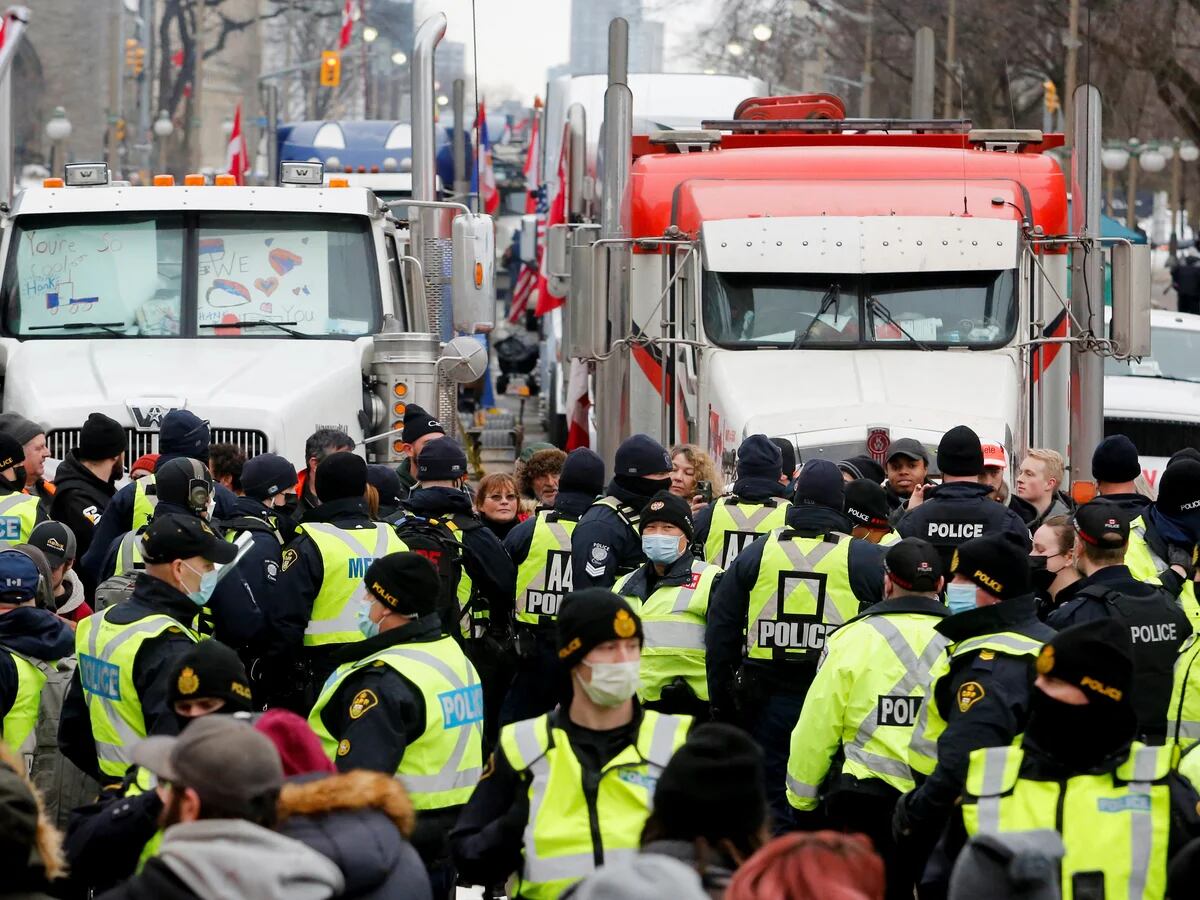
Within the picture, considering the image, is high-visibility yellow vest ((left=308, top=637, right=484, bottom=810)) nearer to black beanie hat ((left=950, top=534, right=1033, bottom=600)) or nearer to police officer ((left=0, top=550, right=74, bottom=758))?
police officer ((left=0, top=550, right=74, bottom=758))

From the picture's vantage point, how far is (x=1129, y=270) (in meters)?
12.1

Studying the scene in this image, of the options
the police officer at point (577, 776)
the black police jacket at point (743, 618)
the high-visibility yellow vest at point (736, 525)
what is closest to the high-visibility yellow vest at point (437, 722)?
the police officer at point (577, 776)

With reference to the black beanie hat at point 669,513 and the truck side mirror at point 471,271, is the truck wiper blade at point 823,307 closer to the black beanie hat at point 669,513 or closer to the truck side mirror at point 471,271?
the truck side mirror at point 471,271

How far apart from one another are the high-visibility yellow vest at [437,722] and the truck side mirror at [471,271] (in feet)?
21.8

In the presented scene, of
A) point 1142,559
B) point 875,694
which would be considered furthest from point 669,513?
point 1142,559

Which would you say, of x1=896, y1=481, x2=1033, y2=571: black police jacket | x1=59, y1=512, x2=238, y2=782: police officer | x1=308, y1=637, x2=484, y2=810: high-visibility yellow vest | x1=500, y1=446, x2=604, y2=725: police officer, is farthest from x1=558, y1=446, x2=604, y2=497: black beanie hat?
x1=308, y1=637, x2=484, y2=810: high-visibility yellow vest

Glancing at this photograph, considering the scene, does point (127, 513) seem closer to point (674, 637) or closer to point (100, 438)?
point (100, 438)

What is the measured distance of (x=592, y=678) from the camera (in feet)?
15.8

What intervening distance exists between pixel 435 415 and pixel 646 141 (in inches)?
121

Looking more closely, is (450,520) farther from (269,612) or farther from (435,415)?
(435,415)

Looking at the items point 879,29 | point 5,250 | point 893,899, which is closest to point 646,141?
point 5,250

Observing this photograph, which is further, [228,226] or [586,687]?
[228,226]

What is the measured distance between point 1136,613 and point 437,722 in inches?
95.4

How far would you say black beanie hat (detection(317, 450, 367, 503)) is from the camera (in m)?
7.69
